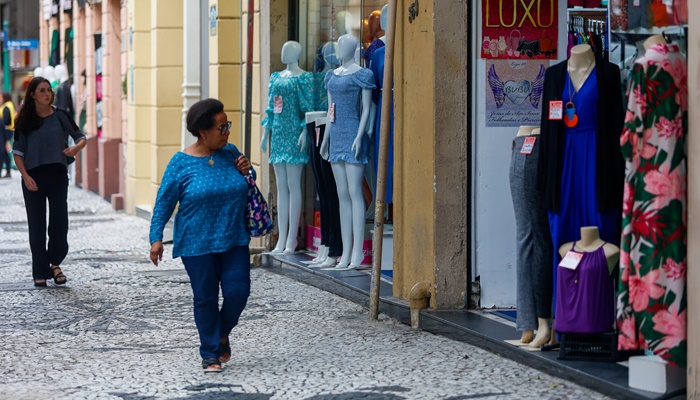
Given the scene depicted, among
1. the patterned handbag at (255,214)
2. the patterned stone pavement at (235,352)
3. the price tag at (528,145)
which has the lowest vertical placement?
the patterned stone pavement at (235,352)

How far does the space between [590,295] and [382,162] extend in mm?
2483

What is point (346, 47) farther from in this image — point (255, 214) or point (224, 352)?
point (224, 352)

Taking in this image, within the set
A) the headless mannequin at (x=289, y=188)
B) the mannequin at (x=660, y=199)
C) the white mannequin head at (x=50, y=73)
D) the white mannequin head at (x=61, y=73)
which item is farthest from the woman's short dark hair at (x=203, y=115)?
the white mannequin head at (x=50, y=73)

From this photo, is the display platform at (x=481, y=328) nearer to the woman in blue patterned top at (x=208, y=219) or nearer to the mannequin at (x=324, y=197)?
the mannequin at (x=324, y=197)

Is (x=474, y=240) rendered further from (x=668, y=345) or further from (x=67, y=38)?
(x=67, y=38)

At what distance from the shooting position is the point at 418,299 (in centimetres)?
918

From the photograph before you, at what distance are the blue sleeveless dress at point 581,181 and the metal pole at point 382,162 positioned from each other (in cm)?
200

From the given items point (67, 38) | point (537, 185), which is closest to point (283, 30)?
point (537, 185)

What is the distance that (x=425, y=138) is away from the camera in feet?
30.4

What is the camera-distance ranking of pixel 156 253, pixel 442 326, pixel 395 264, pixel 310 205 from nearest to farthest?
pixel 156 253 → pixel 442 326 → pixel 395 264 → pixel 310 205

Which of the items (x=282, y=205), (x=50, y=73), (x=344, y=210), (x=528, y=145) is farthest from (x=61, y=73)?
(x=528, y=145)

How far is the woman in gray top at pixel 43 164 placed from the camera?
1148 centimetres

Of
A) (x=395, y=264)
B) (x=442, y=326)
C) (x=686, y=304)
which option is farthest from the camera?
(x=395, y=264)

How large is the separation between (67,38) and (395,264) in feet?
69.3
